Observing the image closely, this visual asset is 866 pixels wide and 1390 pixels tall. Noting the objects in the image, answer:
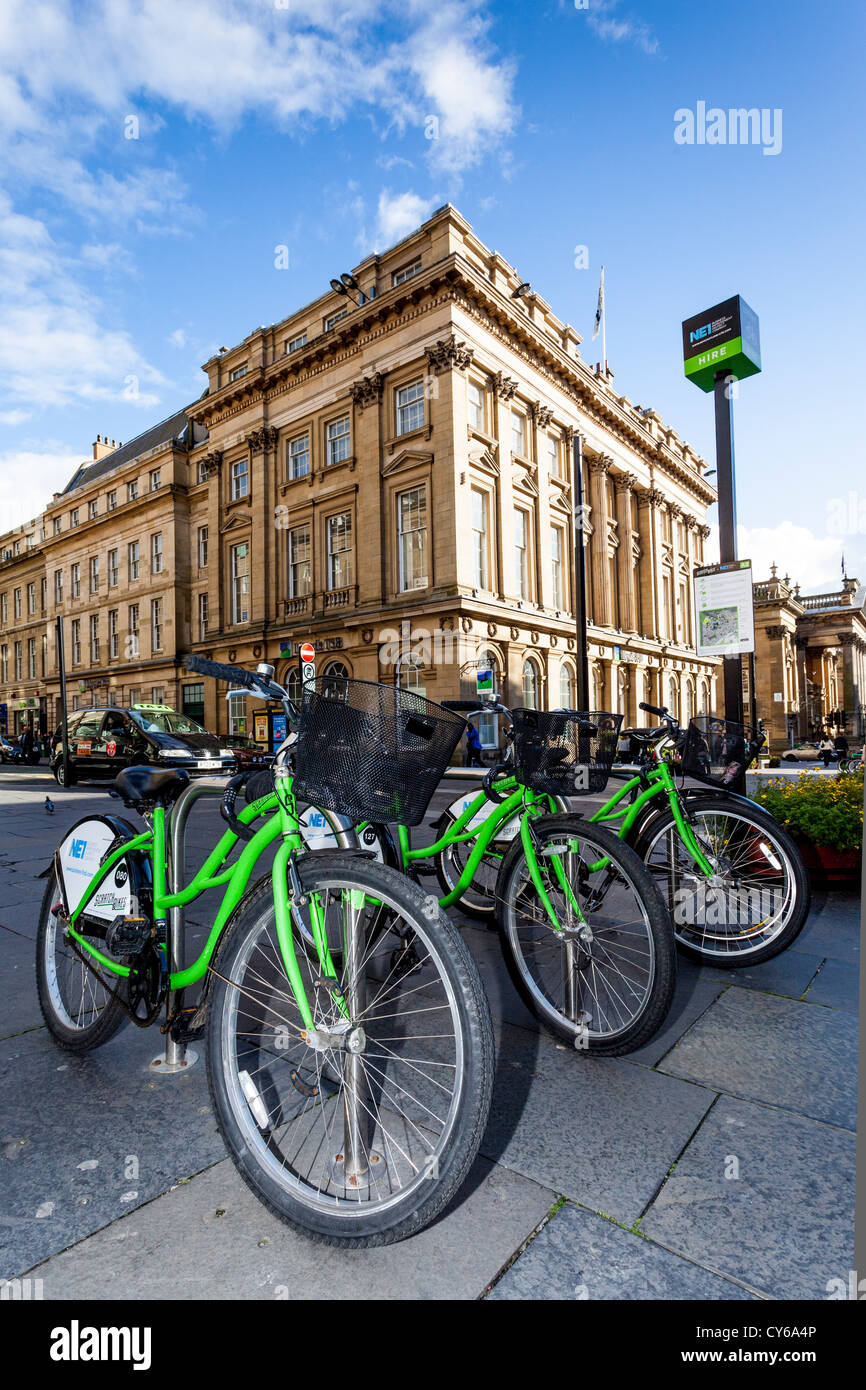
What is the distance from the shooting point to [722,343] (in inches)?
226

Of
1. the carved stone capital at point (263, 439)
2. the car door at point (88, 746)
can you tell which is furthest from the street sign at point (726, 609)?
the carved stone capital at point (263, 439)

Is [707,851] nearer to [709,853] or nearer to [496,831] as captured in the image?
[709,853]

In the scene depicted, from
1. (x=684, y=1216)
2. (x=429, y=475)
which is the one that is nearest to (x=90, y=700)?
(x=429, y=475)

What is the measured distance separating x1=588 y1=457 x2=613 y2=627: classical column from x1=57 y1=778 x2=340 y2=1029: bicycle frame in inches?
1214

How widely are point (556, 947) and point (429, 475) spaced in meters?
21.9

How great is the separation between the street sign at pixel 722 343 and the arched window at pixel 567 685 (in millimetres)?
21721

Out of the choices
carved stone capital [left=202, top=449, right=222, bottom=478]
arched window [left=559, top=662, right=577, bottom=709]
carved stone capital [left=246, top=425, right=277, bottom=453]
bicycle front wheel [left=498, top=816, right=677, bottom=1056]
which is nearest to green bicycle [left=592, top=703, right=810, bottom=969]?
bicycle front wheel [left=498, top=816, right=677, bottom=1056]

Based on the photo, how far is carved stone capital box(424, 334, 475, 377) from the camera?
Answer: 22.8m

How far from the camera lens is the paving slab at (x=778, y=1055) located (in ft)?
7.72

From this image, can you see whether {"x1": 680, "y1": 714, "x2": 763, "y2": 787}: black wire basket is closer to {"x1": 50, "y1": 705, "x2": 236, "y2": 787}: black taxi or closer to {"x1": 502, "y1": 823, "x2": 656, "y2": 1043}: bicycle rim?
{"x1": 502, "y1": 823, "x2": 656, "y2": 1043}: bicycle rim

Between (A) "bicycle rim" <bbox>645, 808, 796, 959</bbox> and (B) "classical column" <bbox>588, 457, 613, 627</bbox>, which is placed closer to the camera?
(A) "bicycle rim" <bbox>645, 808, 796, 959</bbox>

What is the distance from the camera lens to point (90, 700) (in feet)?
129
